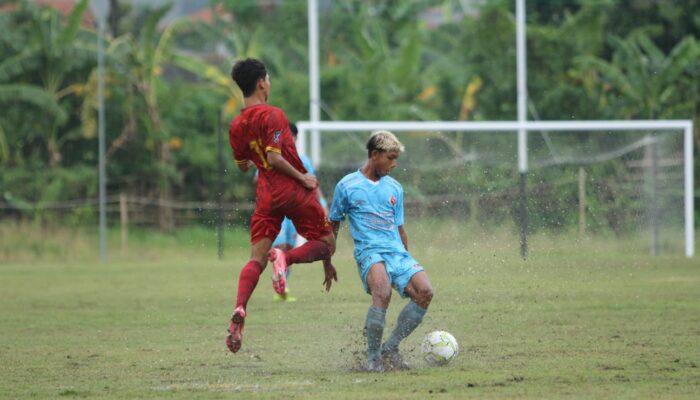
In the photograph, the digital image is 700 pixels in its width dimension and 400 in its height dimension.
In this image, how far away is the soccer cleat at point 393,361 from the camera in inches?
334

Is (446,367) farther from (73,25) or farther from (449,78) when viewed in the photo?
(449,78)

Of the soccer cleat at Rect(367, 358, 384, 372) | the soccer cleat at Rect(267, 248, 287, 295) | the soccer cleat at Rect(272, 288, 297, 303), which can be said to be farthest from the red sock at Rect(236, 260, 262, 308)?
the soccer cleat at Rect(272, 288, 297, 303)

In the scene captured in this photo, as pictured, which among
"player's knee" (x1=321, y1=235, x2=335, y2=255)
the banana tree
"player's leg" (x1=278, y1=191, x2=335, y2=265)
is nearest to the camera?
"player's leg" (x1=278, y1=191, x2=335, y2=265)

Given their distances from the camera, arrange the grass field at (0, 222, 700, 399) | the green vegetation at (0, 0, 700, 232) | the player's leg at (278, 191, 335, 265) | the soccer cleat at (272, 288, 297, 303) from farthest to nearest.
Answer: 1. the green vegetation at (0, 0, 700, 232)
2. the soccer cleat at (272, 288, 297, 303)
3. the player's leg at (278, 191, 335, 265)
4. the grass field at (0, 222, 700, 399)

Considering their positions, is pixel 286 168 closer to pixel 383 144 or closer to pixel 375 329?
pixel 383 144

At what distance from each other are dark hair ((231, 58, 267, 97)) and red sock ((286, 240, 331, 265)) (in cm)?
110

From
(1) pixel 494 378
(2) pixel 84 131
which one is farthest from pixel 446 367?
(2) pixel 84 131

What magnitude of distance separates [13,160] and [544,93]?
1227cm

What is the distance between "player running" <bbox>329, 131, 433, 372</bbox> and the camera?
8.38m

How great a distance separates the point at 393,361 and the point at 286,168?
144 centimetres

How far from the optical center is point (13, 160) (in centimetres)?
2780

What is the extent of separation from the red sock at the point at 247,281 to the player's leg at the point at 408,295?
0.92 m

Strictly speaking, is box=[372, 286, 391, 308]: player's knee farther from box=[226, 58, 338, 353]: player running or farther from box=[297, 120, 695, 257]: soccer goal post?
box=[297, 120, 695, 257]: soccer goal post

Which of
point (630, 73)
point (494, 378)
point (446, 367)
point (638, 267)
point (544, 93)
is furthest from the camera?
point (544, 93)
